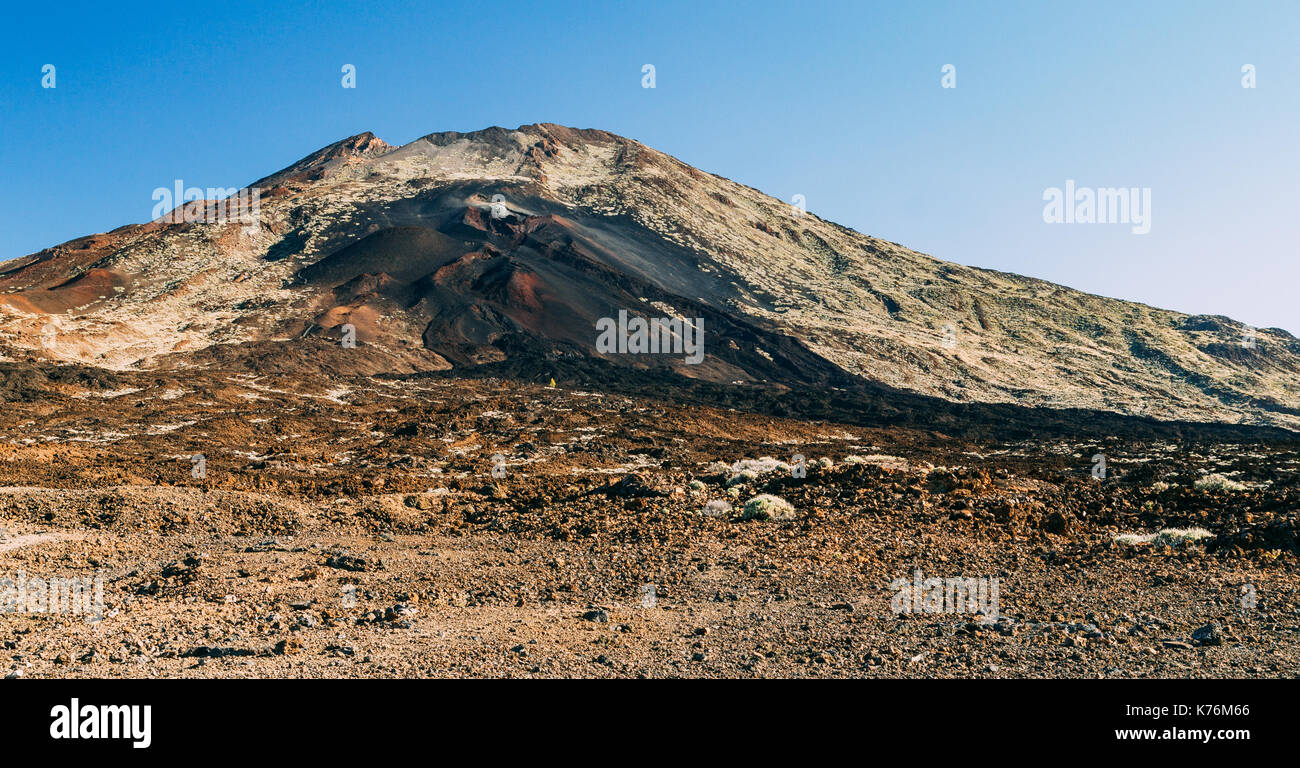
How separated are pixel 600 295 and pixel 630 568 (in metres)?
73.3

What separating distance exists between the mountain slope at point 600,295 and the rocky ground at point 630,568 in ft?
148

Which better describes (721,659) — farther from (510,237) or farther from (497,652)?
(510,237)

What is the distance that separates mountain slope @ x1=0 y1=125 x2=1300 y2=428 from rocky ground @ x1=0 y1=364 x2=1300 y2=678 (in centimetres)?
4505

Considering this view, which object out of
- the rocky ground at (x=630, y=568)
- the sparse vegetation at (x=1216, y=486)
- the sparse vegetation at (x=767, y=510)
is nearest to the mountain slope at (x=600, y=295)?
the rocky ground at (x=630, y=568)

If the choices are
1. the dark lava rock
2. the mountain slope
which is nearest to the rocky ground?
the dark lava rock

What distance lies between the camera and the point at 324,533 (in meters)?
17.6

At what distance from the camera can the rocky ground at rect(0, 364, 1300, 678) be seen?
364 inches

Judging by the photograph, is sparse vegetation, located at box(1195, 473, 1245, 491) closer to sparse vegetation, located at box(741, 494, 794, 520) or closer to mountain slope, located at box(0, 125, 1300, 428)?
sparse vegetation, located at box(741, 494, 794, 520)

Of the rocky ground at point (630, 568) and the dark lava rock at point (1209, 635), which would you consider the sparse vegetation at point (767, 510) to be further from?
the dark lava rock at point (1209, 635)

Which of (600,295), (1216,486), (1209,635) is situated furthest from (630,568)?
(600,295)

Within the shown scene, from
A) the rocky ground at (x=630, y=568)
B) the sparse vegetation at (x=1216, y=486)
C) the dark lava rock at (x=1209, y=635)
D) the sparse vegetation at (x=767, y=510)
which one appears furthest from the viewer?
the sparse vegetation at (x=1216, y=486)

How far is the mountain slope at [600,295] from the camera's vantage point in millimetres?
72875
